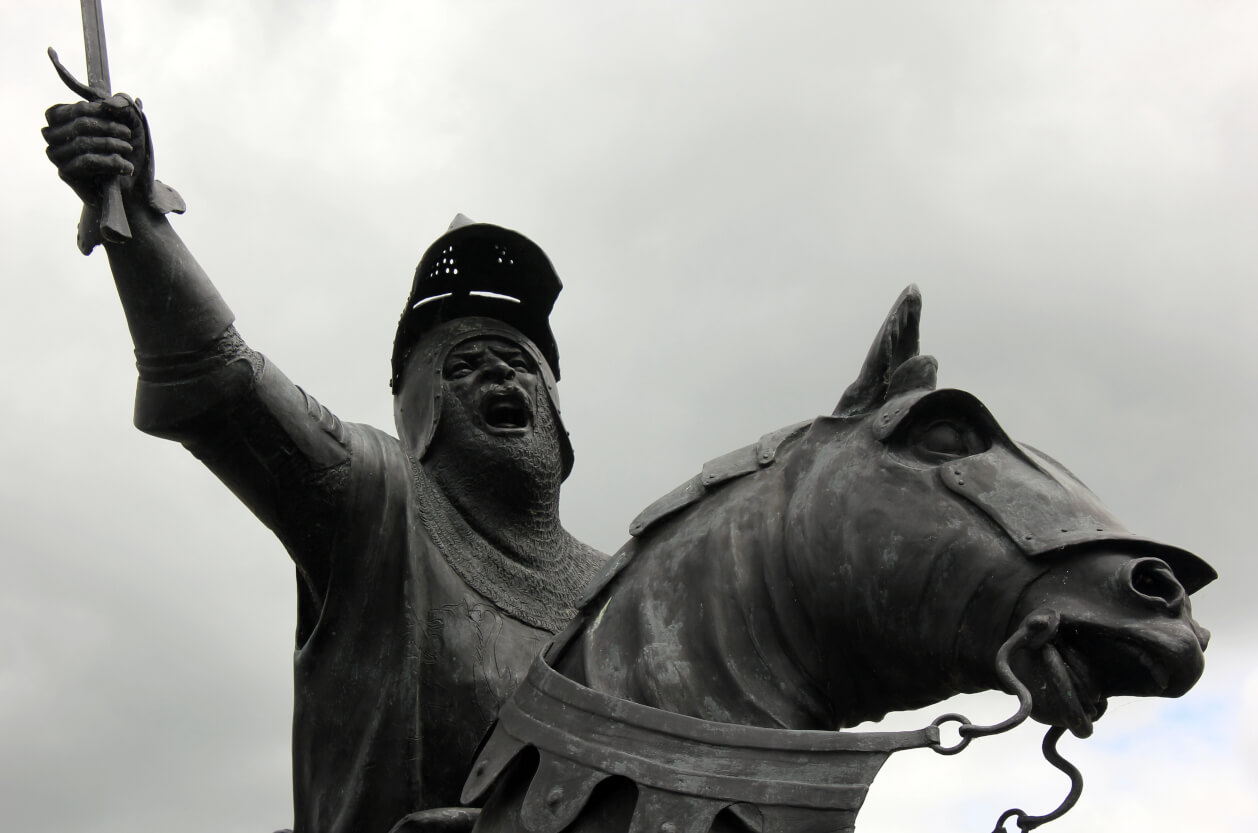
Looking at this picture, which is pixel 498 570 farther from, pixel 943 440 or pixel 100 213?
pixel 943 440

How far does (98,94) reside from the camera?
12.4 ft

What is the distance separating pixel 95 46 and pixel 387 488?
1639 millimetres

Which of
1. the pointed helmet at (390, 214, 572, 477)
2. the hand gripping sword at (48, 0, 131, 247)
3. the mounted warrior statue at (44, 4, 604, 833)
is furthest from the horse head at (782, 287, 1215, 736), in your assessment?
the pointed helmet at (390, 214, 572, 477)

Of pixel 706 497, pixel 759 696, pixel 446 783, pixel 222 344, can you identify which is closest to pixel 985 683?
pixel 759 696

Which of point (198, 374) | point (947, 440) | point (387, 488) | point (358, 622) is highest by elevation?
point (198, 374)

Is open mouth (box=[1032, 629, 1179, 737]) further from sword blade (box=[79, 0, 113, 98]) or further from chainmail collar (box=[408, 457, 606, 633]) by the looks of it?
sword blade (box=[79, 0, 113, 98])

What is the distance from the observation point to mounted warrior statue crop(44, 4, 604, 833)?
4.17 m

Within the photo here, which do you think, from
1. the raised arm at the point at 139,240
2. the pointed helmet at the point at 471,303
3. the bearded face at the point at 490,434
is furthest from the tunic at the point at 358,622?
the pointed helmet at the point at 471,303

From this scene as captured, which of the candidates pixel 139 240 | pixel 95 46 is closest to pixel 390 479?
pixel 139 240

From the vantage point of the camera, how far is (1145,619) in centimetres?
290

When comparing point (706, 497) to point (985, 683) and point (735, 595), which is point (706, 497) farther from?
point (985, 683)

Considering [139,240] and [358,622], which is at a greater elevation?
[139,240]

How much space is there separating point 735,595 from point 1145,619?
2.85 feet

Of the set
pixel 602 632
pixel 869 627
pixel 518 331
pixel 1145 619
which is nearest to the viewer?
pixel 1145 619
